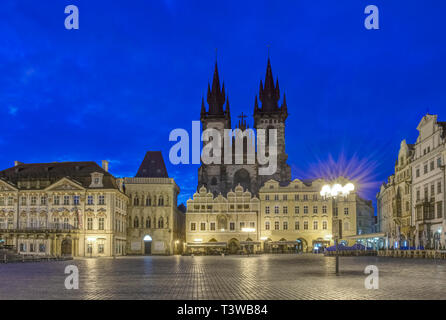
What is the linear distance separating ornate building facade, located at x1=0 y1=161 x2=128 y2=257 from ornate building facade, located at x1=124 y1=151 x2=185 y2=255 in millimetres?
6169

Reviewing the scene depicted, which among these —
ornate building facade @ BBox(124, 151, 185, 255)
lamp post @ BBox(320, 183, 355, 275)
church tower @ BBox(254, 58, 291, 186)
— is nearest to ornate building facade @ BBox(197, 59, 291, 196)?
church tower @ BBox(254, 58, 291, 186)

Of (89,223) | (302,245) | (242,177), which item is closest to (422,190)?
(302,245)

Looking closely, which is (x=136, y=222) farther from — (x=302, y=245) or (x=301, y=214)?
(x=302, y=245)

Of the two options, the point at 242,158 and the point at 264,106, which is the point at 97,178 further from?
the point at 264,106

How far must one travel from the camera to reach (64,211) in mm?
69562

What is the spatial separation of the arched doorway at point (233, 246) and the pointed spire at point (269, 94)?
37275 mm

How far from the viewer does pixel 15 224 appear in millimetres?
70500

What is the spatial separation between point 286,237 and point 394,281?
2542 inches

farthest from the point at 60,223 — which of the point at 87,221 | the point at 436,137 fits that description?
the point at 436,137

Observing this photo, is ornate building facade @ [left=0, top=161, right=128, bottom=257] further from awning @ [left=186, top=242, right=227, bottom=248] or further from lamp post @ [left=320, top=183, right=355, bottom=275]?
lamp post @ [left=320, top=183, right=355, bottom=275]

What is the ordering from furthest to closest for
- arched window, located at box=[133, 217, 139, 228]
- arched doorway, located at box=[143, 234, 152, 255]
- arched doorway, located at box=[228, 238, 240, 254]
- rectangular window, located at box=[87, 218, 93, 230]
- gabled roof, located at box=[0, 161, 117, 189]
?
1. arched doorway, located at box=[228, 238, 240, 254]
2. arched window, located at box=[133, 217, 139, 228]
3. arched doorway, located at box=[143, 234, 152, 255]
4. gabled roof, located at box=[0, 161, 117, 189]
5. rectangular window, located at box=[87, 218, 93, 230]

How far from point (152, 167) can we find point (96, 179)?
13.1 metres

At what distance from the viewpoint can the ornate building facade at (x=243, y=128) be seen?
98.9 m

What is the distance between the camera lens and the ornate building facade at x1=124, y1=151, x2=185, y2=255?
78375 mm
